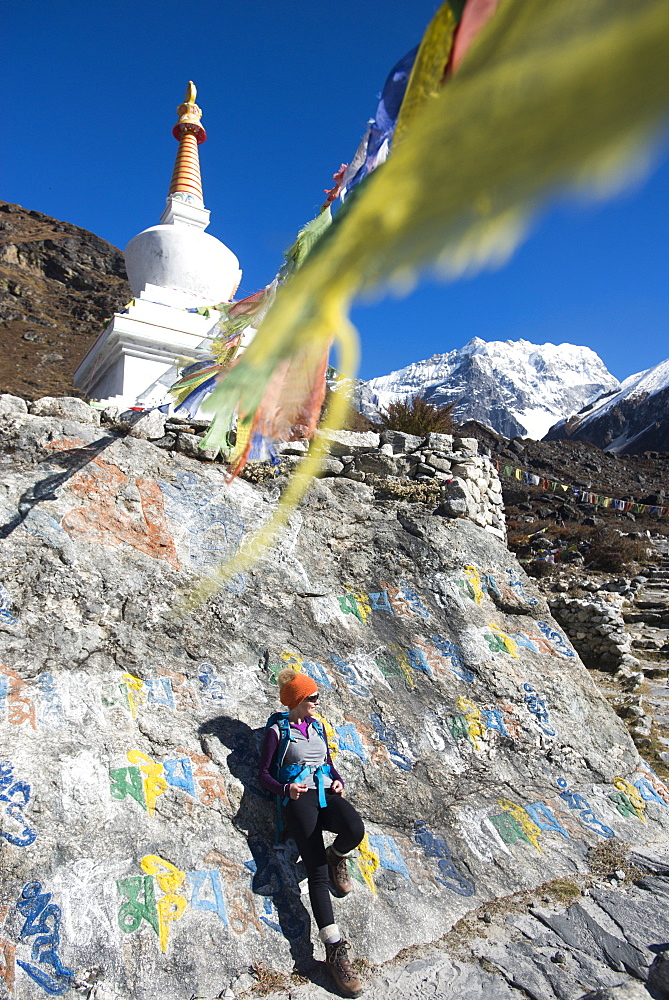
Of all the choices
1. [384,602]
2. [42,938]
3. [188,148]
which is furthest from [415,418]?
[188,148]

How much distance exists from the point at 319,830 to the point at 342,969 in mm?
617

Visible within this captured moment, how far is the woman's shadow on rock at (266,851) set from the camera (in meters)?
3.01

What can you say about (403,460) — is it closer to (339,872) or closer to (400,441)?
(400,441)

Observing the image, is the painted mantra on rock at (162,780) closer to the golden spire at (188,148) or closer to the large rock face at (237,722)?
the large rock face at (237,722)

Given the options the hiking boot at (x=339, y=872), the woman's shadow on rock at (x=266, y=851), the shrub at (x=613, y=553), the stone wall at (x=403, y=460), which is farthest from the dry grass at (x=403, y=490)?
the shrub at (x=613, y=553)

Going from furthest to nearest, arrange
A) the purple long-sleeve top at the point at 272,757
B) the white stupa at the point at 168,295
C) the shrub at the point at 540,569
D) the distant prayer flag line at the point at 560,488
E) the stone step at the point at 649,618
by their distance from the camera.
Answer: the distant prayer flag line at the point at 560,488 < the shrub at the point at 540,569 < the stone step at the point at 649,618 < the white stupa at the point at 168,295 < the purple long-sleeve top at the point at 272,757

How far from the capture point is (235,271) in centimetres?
1002

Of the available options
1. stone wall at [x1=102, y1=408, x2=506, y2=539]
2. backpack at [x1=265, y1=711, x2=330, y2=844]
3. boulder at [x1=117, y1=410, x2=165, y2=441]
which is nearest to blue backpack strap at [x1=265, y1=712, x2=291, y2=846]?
backpack at [x1=265, y1=711, x2=330, y2=844]

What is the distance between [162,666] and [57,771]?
98 centimetres

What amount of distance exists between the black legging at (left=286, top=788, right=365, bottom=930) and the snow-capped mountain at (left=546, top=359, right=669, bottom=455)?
54829 mm

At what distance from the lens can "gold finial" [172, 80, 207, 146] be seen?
37.4ft

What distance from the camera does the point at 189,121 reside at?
11.5 m

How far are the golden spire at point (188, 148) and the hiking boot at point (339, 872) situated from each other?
10612 millimetres

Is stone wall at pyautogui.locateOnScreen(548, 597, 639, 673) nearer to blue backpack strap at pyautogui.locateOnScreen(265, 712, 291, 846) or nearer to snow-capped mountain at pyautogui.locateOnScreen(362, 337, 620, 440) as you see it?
blue backpack strap at pyautogui.locateOnScreen(265, 712, 291, 846)
